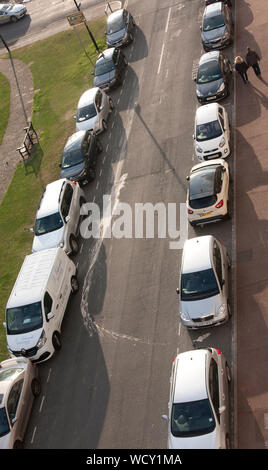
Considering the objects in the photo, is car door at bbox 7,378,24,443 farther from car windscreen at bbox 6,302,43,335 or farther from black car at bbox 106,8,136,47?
black car at bbox 106,8,136,47

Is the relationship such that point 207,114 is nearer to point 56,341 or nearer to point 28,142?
point 56,341

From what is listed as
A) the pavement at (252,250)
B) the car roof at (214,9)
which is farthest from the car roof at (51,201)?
the car roof at (214,9)

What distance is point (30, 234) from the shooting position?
28000mm

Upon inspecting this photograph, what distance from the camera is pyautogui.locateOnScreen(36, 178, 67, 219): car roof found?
25.2 m

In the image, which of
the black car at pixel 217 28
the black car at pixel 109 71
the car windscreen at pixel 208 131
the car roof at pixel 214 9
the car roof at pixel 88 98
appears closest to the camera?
the car windscreen at pixel 208 131

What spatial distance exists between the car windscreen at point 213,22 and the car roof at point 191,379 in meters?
22.4

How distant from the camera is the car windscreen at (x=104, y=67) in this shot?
3488cm

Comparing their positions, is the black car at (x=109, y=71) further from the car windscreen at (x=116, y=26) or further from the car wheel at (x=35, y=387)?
the car wheel at (x=35, y=387)

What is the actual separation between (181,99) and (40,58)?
19083 millimetres

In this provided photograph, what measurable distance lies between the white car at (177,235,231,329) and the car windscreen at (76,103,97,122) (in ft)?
47.7

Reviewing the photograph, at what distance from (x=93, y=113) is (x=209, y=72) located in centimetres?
703

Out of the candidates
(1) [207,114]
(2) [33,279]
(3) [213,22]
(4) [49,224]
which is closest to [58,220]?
(4) [49,224]

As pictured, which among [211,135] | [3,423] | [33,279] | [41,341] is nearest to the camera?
[3,423]

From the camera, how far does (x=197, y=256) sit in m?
19.1
